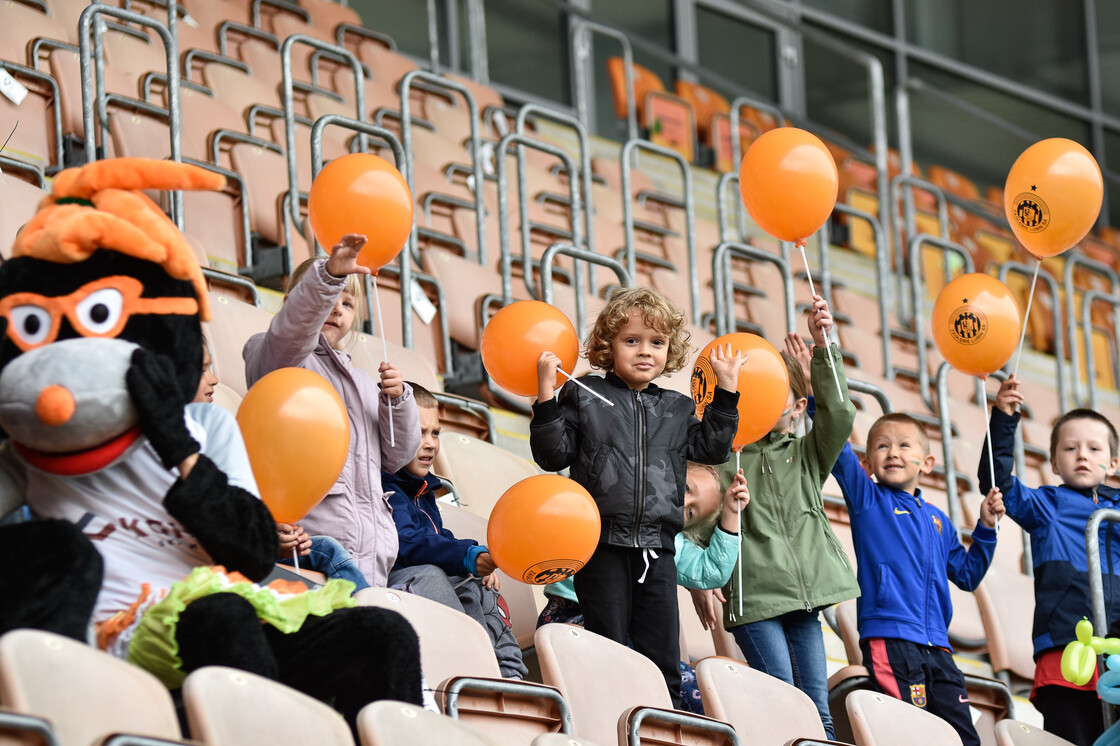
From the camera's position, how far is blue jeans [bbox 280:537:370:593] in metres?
2.68

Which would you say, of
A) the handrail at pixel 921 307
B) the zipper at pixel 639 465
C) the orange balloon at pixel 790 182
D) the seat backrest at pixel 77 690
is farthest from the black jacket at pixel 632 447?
the handrail at pixel 921 307

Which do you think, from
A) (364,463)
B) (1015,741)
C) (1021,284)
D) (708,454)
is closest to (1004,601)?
(1015,741)

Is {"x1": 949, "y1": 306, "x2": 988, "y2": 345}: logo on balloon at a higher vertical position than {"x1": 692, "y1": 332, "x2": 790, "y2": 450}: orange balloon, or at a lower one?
higher

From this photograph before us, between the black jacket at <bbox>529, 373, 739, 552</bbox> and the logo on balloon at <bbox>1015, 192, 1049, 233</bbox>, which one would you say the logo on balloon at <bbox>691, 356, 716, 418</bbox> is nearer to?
the black jacket at <bbox>529, 373, 739, 552</bbox>

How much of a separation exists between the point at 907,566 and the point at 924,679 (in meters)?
0.26

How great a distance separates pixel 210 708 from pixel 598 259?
2.85 metres

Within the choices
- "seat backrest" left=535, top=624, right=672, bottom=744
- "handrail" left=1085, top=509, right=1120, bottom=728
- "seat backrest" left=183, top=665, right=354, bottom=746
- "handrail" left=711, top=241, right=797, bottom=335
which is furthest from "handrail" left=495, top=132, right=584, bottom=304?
"seat backrest" left=183, top=665, right=354, bottom=746

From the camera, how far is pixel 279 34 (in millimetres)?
6223

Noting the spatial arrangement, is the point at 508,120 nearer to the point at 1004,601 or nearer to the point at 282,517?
the point at 1004,601

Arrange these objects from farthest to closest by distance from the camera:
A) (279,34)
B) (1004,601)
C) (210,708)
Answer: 1. (279,34)
2. (1004,601)
3. (210,708)

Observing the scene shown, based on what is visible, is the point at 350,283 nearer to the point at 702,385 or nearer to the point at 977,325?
the point at 702,385

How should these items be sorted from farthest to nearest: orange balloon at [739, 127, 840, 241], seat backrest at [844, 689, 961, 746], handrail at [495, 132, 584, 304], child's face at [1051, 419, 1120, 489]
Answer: handrail at [495, 132, 584, 304] < child's face at [1051, 419, 1120, 489] < orange balloon at [739, 127, 840, 241] < seat backrest at [844, 689, 961, 746]

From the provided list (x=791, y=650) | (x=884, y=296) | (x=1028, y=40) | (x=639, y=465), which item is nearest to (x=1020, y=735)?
(x=791, y=650)

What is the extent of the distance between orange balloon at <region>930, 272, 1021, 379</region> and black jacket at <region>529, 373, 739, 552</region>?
3.12ft
